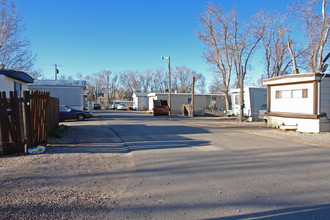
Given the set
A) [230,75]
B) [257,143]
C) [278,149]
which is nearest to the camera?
[278,149]

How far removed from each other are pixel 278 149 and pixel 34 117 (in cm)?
831

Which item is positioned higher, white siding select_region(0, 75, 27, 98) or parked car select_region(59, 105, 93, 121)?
white siding select_region(0, 75, 27, 98)

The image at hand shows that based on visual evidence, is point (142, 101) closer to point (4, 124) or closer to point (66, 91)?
point (66, 91)

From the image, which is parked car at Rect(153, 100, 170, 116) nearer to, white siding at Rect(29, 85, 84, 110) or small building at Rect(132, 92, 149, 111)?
white siding at Rect(29, 85, 84, 110)

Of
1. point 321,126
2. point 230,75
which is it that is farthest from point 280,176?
point 230,75

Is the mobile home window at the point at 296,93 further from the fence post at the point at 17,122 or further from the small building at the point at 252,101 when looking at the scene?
the fence post at the point at 17,122

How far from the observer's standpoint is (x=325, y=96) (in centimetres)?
1280

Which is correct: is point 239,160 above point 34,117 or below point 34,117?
below

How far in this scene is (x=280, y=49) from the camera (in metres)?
33.6

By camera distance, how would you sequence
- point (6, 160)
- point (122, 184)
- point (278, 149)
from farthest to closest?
point (278, 149)
point (6, 160)
point (122, 184)

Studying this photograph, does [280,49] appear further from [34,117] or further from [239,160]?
[34,117]

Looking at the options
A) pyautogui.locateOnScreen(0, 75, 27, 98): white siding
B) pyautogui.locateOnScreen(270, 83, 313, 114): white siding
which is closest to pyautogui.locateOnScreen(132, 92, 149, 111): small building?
pyautogui.locateOnScreen(270, 83, 313, 114): white siding

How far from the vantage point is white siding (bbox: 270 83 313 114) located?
1306 centimetres

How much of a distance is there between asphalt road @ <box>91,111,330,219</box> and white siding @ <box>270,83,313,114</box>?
16.2ft
